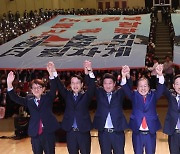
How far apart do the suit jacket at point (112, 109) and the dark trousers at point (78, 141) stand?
0.23 meters

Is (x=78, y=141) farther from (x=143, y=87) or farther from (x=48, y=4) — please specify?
(x=48, y=4)

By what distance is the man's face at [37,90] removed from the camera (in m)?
5.06

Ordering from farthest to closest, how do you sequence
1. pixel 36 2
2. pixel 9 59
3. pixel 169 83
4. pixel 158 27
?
pixel 36 2, pixel 158 27, pixel 9 59, pixel 169 83

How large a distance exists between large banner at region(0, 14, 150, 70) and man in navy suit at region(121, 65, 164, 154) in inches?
142

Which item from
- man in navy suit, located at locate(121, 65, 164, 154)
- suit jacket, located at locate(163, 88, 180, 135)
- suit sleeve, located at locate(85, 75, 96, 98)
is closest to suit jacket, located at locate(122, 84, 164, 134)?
man in navy suit, located at locate(121, 65, 164, 154)

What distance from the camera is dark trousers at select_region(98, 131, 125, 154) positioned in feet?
16.6

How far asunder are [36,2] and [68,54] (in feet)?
46.8

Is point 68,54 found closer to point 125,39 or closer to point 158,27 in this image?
point 125,39

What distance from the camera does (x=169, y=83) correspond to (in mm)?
8656

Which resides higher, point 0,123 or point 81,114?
point 81,114

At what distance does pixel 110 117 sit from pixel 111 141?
0.31 metres

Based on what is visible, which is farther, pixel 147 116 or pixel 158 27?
pixel 158 27

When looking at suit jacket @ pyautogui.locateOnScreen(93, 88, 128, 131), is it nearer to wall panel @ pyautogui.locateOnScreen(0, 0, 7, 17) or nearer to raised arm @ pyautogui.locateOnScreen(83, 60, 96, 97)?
raised arm @ pyautogui.locateOnScreen(83, 60, 96, 97)


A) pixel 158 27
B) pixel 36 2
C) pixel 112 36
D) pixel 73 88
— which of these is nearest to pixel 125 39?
pixel 112 36
